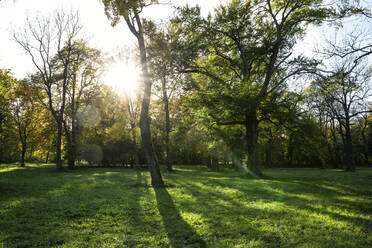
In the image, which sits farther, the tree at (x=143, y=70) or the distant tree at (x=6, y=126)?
the distant tree at (x=6, y=126)

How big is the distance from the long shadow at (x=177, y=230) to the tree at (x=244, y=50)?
9.85 metres

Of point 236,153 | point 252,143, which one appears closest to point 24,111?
point 236,153

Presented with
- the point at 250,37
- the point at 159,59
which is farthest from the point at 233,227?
the point at 250,37

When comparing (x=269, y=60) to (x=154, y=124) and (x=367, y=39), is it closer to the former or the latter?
(x=367, y=39)

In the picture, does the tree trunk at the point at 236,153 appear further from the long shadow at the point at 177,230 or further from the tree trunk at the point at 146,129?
the long shadow at the point at 177,230

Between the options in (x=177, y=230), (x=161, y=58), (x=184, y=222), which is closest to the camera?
(x=177, y=230)

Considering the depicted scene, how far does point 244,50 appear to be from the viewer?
18984mm

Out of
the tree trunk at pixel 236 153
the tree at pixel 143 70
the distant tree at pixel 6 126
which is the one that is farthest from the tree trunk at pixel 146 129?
the distant tree at pixel 6 126

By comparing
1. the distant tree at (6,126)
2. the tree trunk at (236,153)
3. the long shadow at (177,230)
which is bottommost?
the long shadow at (177,230)

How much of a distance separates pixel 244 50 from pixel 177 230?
17219 millimetres

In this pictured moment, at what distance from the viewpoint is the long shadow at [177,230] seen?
15.1ft

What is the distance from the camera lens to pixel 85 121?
3491 centimetres

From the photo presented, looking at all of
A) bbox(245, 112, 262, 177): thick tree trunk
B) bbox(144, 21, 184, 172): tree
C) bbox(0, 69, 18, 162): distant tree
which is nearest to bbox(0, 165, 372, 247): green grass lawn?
bbox(144, 21, 184, 172): tree

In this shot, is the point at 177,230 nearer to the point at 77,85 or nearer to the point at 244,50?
the point at 244,50
